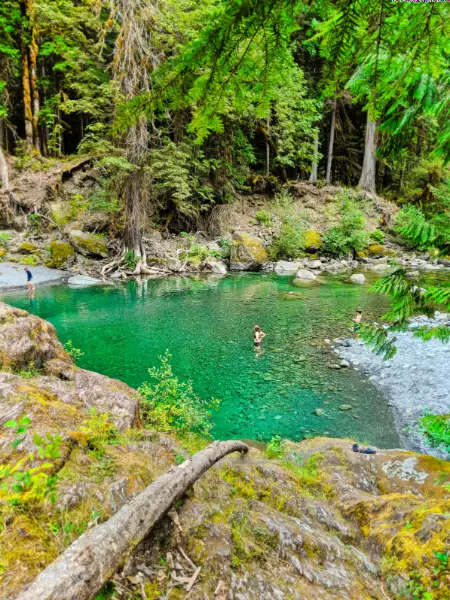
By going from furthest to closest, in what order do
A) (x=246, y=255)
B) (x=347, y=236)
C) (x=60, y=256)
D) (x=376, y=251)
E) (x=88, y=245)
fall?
(x=376, y=251)
(x=347, y=236)
(x=246, y=255)
(x=88, y=245)
(x=60, y=256)

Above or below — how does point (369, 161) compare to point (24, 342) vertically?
above

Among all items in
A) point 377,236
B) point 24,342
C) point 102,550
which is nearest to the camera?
point 102,550

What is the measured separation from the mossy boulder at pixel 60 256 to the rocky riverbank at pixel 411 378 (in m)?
17.7

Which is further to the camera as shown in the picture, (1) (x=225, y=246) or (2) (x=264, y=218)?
(2) (x=264, y=218)

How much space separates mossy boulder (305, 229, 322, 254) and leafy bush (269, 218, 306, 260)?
52 centimetres

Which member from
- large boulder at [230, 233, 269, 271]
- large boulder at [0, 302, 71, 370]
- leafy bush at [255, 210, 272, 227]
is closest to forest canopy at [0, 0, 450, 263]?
leafy bush at [255, 210, 272, 227]

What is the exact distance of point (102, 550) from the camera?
1.54 m

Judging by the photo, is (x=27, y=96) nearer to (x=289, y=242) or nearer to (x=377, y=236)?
(x=289, y=242)

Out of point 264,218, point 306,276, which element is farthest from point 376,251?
point 264,218

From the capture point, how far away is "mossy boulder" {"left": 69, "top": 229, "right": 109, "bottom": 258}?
2214 centimetres

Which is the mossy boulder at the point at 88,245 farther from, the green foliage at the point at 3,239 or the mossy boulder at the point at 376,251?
the mossy boulder at the point at 376,251

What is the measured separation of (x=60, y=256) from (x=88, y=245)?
195 centimetres

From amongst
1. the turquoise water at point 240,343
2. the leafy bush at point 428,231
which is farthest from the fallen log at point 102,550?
the turquoise water at point 240,343

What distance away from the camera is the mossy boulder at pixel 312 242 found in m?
26.0
